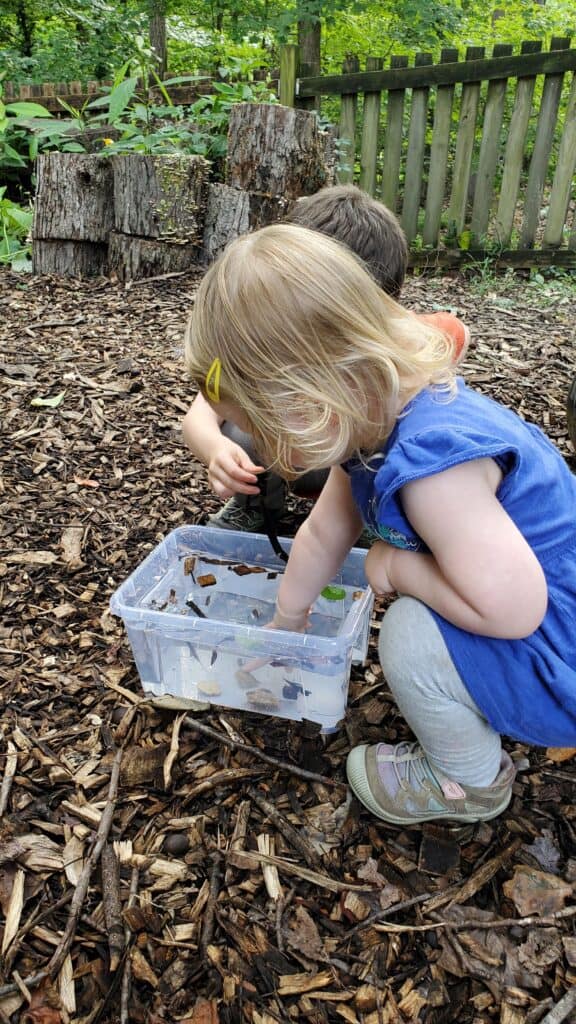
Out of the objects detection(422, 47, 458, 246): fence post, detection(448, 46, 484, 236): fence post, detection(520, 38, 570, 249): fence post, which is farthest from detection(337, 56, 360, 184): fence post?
detection(520, 38, 570, 249): fence post

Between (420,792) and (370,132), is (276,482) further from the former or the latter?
(370,132)

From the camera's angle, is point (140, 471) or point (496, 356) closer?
point (140, 471)

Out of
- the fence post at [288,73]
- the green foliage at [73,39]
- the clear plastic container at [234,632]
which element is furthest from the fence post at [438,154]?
the green foliage at [73,39]

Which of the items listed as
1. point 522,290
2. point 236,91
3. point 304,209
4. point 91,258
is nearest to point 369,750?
point 304,209

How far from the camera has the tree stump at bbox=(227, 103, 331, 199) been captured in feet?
12.5

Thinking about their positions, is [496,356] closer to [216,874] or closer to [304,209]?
[304,209]

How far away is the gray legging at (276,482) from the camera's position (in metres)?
2.06

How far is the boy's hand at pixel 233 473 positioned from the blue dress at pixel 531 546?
0.34 meters

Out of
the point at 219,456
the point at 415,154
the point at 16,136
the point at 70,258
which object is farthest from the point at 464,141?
the point at 219,456

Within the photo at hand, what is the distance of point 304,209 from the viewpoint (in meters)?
1.96

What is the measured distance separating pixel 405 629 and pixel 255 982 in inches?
25.3

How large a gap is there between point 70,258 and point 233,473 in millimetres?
3304

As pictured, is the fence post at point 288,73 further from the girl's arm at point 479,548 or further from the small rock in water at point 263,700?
the girl's arm at point 479,548

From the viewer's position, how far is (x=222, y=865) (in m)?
1.38
